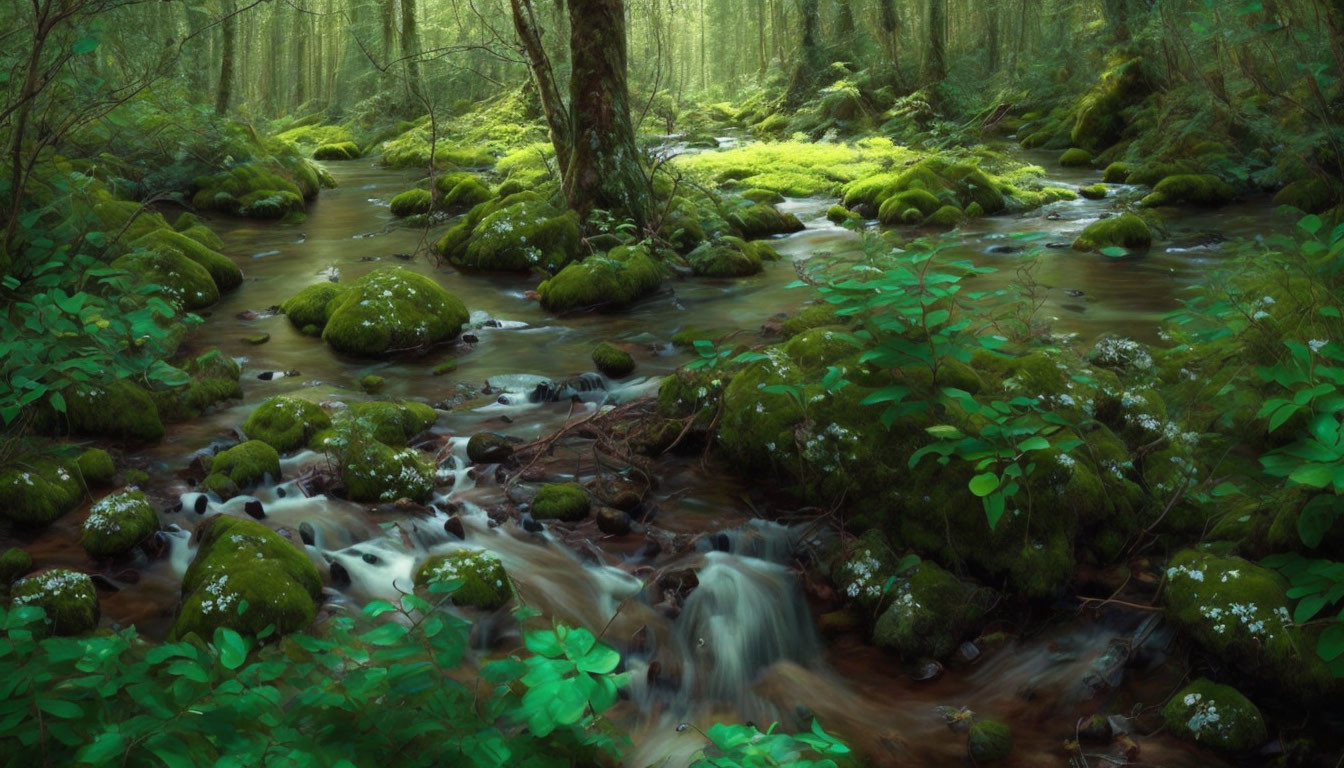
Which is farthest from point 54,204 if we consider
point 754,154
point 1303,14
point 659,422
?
point 754,154

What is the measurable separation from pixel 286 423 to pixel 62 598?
7.18 feet

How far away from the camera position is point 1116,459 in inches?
196

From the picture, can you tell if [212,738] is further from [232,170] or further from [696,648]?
[232,170]

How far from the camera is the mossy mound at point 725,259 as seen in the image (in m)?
11.0

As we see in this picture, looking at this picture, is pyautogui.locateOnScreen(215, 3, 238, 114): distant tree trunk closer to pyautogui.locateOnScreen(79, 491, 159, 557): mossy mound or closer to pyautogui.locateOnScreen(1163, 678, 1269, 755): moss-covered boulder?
pyautogui.locateOnScreen(79, 491, 159, 557): mossy mound

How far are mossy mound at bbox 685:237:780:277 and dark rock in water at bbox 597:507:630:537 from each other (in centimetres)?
620

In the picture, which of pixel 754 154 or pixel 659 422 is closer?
pixel 659 422

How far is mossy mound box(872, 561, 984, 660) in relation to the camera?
4230 millimetres

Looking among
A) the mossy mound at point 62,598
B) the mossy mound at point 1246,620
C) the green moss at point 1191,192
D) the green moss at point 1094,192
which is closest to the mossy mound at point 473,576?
the mossy mound at point 62,598

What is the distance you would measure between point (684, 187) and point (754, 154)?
8.02m

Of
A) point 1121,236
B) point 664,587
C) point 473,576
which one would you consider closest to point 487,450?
point 473,576

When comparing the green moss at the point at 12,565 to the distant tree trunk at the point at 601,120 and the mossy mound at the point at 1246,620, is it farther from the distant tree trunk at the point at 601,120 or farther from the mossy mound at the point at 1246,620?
the distant tree trunk at the point at 601,120

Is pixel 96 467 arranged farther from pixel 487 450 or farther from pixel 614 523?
pixel 614 523

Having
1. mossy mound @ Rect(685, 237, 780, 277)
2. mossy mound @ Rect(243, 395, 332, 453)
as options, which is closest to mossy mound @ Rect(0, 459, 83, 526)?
mossy mound @ Rect(243, 395, 332, 453)
